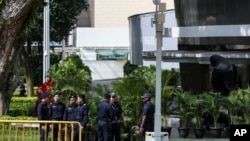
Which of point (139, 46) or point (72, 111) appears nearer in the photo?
point (72, 111)

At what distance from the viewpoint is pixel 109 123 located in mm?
14914

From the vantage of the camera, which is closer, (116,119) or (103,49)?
(116,119)

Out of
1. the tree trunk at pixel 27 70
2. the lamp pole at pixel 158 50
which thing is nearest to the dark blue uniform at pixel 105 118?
the lamp pole at pixel 158 50

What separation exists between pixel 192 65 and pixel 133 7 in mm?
53268

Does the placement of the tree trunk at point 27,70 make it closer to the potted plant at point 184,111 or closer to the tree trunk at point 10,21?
the potted plant at point 184,111

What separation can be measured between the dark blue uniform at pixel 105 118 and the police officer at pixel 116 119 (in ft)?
0.41

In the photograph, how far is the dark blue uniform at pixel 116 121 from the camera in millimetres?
14992

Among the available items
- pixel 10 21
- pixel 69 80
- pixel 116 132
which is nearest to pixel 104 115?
pixel 116 132

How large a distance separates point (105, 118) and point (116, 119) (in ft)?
1.12

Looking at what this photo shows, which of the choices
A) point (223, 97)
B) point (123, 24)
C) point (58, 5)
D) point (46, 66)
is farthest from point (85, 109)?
point (123, 24)

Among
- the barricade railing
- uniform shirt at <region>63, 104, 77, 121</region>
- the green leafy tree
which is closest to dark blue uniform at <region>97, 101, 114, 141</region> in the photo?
uniform shirt at <region>63, 104, 77, 121</region>

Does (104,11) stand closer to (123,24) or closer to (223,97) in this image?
(123,24)

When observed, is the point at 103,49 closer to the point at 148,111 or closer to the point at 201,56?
the point at 201,56

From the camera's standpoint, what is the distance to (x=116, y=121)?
594 inches
